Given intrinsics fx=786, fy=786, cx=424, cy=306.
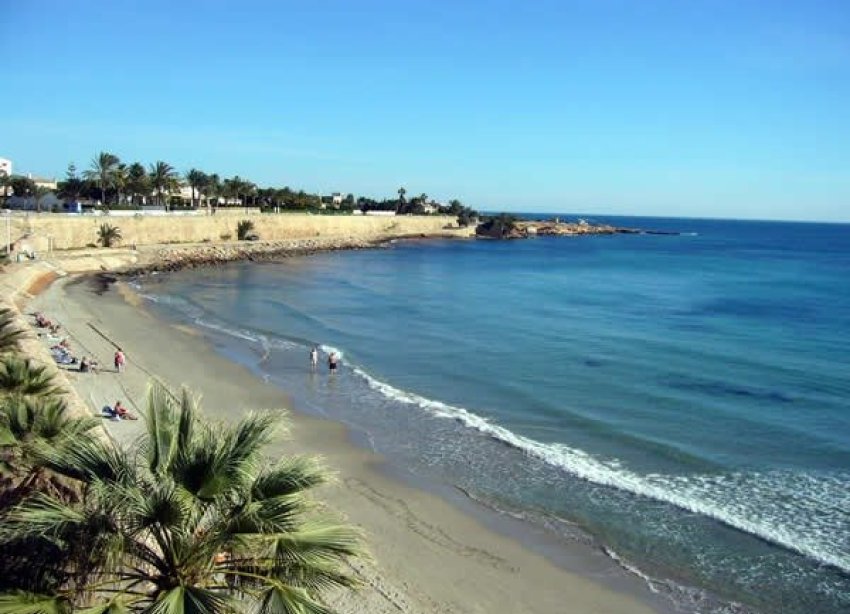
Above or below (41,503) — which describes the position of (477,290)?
below

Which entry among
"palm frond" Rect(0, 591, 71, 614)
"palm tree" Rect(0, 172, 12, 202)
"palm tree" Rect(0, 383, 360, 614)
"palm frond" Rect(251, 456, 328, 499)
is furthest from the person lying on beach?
"palm tree" Rect(0, 172, 12, 202)

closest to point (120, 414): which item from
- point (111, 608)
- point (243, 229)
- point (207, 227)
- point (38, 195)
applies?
point (111, 608)

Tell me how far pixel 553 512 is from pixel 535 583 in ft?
11.2

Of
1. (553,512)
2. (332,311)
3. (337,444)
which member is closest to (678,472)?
(553,512)

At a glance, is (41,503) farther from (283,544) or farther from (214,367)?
(214,367)

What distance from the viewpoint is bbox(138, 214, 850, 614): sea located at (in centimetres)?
1594

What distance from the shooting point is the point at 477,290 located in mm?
63031

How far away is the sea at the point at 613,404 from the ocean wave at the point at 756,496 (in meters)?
0.06

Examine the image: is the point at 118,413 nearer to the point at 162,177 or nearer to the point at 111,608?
the point at 111,608

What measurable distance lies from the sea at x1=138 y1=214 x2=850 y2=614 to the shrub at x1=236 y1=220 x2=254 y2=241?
109ft

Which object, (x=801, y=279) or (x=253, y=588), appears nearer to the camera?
(x=253, y=588)

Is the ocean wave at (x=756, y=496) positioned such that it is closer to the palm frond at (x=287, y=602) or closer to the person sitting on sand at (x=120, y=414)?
the person sitting on sand at (x=120, y=414)

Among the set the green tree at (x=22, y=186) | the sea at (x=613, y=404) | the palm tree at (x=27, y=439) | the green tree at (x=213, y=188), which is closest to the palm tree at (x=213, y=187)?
the green tree at (x=213, y=188)

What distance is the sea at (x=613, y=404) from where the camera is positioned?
1594cm
